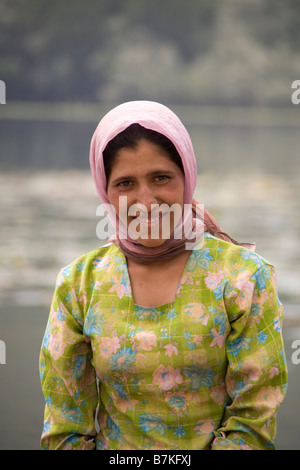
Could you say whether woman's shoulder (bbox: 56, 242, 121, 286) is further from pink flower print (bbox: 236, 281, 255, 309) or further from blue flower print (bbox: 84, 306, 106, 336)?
pink flower print (bbox: 236, 281, 255, 309)

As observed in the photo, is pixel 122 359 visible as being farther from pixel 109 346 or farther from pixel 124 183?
pixel 124 183

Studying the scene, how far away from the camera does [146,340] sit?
1.37 metres

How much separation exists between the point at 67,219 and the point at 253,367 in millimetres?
4008

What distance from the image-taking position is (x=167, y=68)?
51.0 feet

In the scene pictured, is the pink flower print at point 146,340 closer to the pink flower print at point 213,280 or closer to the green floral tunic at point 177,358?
the green floral tunic at point 177,358

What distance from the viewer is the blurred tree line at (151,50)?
1523cm

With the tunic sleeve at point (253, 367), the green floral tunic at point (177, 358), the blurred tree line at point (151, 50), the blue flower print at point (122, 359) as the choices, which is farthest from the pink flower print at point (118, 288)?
the blurred tree line at point (151, 50)

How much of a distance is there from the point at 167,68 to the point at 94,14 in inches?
102

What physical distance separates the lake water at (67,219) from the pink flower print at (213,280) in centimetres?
102
